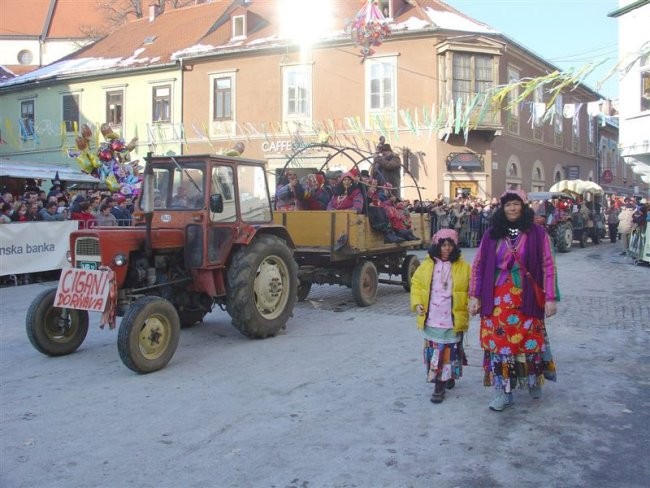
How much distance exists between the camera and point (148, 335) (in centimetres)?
608

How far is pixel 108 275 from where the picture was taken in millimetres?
6012

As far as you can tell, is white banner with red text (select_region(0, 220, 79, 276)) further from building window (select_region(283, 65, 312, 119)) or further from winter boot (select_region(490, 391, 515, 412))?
building window (select_region(283, 65, 312, 119))

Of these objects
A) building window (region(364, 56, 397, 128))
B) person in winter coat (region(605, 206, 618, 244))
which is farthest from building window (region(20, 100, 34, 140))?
person in winter coat (region(605, 206, 618, 244))

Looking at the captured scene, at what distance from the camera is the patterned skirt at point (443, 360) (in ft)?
16.9

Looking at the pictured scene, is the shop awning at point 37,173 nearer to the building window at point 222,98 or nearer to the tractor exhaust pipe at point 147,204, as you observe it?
the building window at point 222,98

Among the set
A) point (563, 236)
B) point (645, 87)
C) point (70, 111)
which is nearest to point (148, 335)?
point (563, 236)

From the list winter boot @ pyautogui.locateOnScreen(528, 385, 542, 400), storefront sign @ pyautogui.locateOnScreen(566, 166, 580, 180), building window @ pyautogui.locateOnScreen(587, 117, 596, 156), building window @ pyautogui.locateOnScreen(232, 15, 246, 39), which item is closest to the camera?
winter boot @ pyautogui.locateOnScreen(528, 385, 542, 400)

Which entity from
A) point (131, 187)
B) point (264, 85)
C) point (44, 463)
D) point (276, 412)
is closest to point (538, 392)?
point (276, 412)

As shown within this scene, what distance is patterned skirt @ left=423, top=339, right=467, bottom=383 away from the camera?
202 inches

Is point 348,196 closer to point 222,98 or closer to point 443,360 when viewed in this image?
point 443,360

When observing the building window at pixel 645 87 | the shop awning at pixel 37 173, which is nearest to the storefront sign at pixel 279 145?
the shop awning at pixel 37 173

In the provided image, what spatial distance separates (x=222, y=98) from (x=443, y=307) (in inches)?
928

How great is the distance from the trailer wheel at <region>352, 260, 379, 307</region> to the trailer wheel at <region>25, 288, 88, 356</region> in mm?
4073

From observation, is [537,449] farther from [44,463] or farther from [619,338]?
[619,338]
